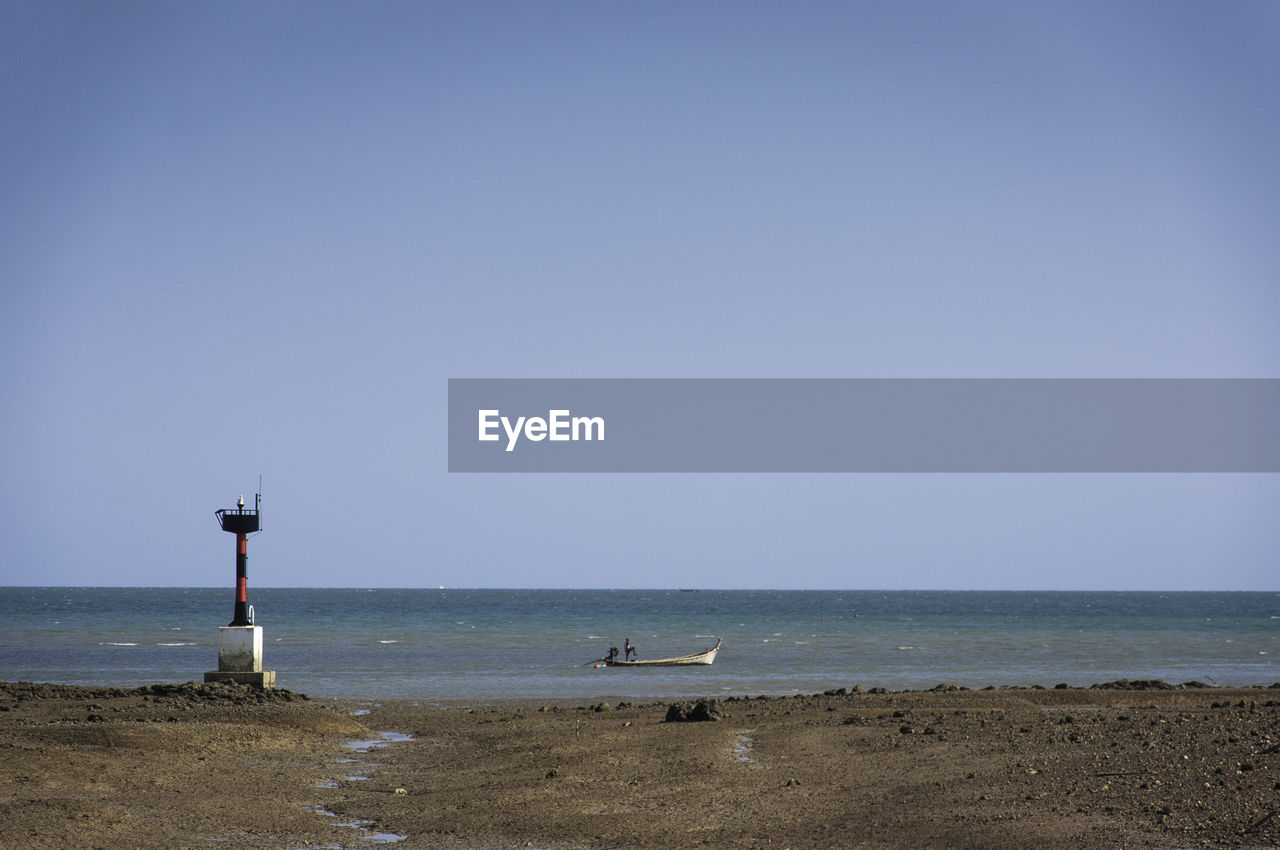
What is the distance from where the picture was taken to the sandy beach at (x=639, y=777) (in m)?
14.3

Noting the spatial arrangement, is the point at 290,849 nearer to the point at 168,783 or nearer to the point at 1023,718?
the point at 168,783

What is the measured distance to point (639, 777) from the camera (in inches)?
752

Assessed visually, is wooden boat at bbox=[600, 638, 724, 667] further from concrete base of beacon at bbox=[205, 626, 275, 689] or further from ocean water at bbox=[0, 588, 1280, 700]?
concrete base of beacon at bbox=[205, 626, 275, 689]

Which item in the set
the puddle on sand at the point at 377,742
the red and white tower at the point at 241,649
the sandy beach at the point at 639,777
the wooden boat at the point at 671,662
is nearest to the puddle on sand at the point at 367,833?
the sandy beach at the point at 639,777

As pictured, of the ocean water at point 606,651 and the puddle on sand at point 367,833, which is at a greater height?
the puddle on sand at point 367,833

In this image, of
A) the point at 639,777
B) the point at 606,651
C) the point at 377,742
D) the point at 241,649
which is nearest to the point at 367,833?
the point at 639,777

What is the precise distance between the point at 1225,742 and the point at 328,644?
5490cm

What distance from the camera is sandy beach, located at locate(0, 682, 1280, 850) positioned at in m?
14.3

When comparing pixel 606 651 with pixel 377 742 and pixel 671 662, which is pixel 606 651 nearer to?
pixel 671 662

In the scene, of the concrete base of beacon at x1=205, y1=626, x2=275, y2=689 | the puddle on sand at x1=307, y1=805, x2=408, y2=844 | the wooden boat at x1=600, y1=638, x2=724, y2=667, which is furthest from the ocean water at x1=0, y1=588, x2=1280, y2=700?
the puddle on sand at x1=307, y1=805, x2=408, y2=844

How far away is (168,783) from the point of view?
58.4 feet

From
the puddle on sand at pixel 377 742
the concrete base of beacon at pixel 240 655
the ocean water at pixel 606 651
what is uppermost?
the concrete base of beacon at pixel 240 655

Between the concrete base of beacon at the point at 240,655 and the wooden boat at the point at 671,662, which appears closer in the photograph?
the concrete base of beacon at the point at 240,655

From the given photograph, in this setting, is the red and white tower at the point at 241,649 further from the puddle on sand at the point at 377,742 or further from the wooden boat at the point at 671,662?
the wooden boat at the point at 671,662
